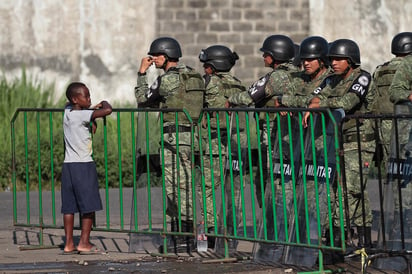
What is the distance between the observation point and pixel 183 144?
10.3 metres

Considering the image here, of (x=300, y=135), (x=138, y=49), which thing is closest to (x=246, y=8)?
(x=138, y=49)

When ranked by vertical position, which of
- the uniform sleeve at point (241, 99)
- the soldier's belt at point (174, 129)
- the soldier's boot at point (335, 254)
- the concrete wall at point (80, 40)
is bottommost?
the soldier's boot at point (335, 254)

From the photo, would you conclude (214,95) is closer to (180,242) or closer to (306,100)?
(306,100)

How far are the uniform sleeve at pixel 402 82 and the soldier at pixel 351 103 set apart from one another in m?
0.34

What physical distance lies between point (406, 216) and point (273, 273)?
3.43 ft

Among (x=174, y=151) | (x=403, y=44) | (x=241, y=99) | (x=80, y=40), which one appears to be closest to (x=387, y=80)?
(x=403, y=44)

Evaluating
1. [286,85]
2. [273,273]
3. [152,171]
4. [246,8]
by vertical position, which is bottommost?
[273,273]

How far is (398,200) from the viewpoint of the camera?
887 centimetres

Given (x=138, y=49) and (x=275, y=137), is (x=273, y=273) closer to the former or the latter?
(x=275, y=137)

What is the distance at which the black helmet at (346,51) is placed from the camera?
31.9 feet

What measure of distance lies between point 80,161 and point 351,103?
2.23 meters

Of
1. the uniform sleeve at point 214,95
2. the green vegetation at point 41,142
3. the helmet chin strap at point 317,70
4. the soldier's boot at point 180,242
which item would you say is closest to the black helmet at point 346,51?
the helmet chin strap at point 317,70

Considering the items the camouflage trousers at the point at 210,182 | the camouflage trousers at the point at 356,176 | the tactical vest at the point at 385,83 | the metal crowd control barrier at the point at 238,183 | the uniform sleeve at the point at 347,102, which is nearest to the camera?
the metal crowd control barrier at the point at 238,183

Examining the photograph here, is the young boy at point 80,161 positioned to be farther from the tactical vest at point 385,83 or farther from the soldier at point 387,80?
the tactical vest at point 385,83
